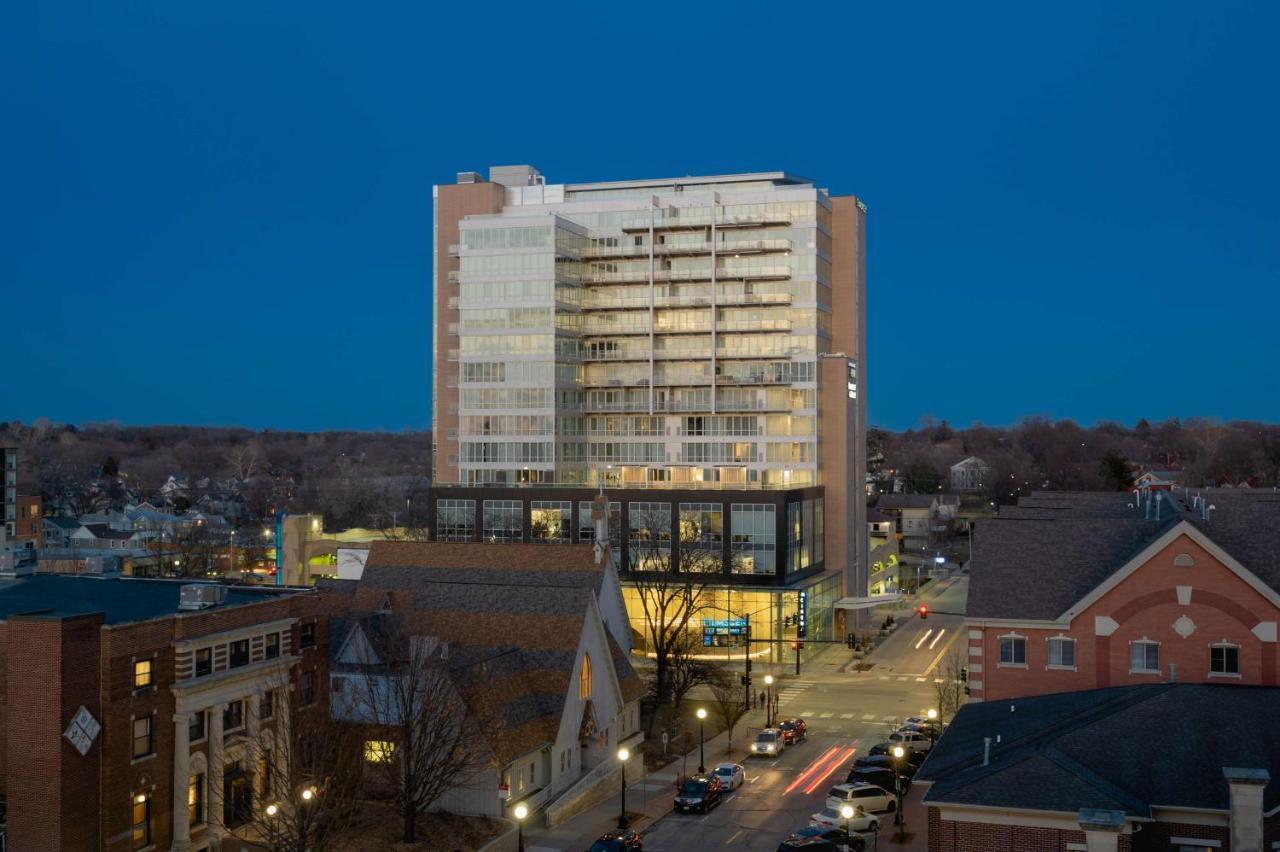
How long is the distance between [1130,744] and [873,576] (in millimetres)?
90962

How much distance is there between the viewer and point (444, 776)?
42.8m

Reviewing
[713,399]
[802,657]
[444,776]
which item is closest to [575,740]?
[444,776]

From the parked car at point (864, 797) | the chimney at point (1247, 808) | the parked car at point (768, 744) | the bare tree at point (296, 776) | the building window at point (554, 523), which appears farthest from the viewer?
the building window at point (554, 523)

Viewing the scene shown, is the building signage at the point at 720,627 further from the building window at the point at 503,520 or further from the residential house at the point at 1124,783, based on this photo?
the residential house at the point at 1124,783

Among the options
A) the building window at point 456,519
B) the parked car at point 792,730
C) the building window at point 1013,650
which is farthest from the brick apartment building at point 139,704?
the building window at point 456,519

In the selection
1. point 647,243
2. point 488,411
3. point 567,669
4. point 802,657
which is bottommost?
point 802,657

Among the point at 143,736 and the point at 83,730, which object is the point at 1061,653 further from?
the point at 83,730

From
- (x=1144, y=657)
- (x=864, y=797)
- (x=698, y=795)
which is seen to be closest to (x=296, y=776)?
(x=698, y=795)

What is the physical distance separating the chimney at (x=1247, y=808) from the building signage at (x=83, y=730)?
32.6 m

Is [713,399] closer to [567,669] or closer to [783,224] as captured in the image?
[783,224]

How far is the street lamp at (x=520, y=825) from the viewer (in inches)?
1631

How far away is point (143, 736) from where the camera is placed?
3869 centimetres

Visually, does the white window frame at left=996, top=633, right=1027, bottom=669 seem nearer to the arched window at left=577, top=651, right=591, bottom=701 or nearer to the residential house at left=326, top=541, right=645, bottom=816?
the residential house at left=326, top=541, right=645, bottom=816

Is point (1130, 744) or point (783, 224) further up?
point (783, 224)
